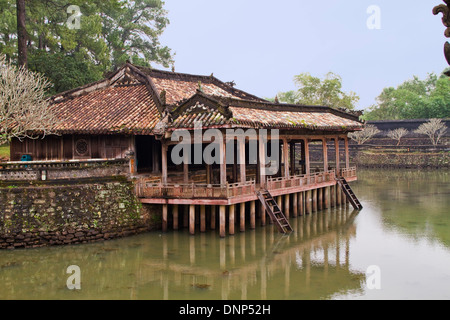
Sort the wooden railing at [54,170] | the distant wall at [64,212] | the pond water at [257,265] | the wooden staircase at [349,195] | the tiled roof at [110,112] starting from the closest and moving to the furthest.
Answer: the pond water at [257,265] → the distant wall at [64,212] → the wooden railing at [54,170] → the tiled roof at [110,112] → the wooden staircase at [349,195]

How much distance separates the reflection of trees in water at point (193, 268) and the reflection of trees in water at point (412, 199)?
4006mm

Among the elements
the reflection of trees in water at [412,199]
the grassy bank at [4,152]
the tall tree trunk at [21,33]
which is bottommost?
the reflection of trees in water at [412,199]

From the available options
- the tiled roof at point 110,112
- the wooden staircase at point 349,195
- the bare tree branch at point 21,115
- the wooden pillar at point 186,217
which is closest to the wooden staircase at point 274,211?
the wooden pillar at point 186,217

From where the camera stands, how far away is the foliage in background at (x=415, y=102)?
236ft

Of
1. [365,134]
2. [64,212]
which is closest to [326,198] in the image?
[64,212]

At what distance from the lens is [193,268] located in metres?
17.3

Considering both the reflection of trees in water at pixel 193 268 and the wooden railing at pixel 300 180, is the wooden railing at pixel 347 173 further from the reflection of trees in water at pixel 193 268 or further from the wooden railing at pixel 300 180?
the reflection of trees in water at pixel 193 268

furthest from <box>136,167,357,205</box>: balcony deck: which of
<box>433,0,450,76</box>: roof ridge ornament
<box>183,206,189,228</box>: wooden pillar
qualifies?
<box>433,0,450,76</box>: roof ridge ornament

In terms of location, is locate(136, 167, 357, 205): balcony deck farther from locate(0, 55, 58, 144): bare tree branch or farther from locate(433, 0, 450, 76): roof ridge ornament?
locate(433, 0, 450, 76): roof ridge ornament

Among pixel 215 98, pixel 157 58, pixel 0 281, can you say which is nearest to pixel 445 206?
pixel 215 98

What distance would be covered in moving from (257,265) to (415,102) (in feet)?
216

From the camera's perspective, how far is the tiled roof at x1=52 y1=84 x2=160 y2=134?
2286 centimetres

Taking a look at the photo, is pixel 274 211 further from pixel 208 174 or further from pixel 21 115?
pixel 21 115

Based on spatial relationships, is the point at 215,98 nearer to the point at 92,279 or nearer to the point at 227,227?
the point at 227,227
